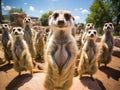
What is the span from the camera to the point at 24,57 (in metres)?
7.11

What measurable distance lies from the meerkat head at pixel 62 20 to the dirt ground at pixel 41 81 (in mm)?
2292

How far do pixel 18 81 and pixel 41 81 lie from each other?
0.91 m

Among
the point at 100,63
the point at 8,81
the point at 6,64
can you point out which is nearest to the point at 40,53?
the point at 6,64

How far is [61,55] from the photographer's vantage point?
4641 mm

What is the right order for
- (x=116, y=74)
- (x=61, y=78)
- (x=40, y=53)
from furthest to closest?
1. (x=40, y=53)
2. (x=116, y=74)
3. (x=61, y=78)

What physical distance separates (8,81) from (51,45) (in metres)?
3.25

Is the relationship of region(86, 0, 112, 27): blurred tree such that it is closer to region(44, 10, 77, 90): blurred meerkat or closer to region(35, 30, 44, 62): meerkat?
region(35, 30, 44, 62): meerkat

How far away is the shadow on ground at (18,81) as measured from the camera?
6535mm

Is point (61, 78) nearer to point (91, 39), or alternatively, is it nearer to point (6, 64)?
point (91, 39)

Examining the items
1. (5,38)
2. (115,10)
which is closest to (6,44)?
(5,38)

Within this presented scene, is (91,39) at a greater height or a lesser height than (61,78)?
greater

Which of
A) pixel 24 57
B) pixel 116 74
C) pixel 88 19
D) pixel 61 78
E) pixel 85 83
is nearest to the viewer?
pixel 61 78

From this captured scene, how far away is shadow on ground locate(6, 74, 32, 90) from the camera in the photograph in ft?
21.4

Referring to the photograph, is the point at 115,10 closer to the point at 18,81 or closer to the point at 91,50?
the point at 91,50
